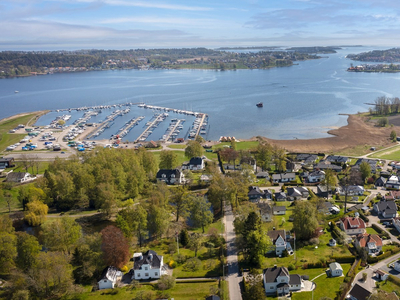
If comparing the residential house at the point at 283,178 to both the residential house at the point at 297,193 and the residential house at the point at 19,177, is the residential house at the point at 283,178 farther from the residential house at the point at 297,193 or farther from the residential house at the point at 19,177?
the residential house at the point at 19,177

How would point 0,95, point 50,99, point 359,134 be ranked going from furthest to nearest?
point 0,95, point 50,99, point 359,134

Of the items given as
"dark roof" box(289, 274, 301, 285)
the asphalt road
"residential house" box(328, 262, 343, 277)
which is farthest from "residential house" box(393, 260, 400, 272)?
the asphalt road

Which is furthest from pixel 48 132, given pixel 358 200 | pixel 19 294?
pixel 358 200

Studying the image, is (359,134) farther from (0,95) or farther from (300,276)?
(0,95)

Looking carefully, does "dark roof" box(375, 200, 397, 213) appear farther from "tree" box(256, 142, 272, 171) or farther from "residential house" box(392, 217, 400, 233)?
"tree" box(256, 142, 272, 171)

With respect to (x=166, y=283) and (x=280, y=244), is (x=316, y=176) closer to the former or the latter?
(x=280, y=244)

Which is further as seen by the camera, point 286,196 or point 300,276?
point 286,196

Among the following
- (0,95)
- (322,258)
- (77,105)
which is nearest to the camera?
(322,258)

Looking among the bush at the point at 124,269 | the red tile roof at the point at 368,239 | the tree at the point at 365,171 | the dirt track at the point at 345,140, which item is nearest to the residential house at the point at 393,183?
the tree at the point at 365,171
